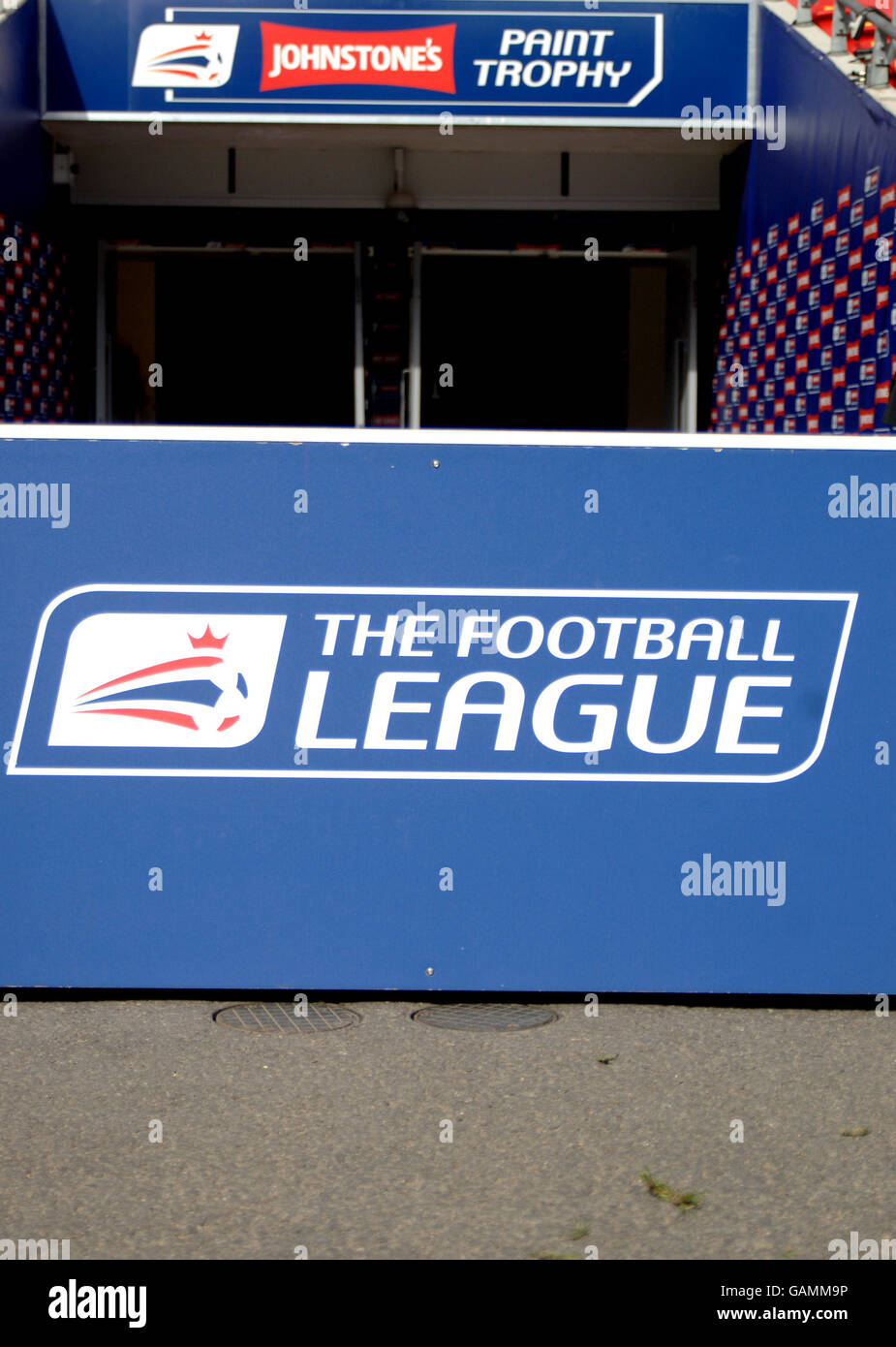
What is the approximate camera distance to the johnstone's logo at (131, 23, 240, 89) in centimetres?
1240

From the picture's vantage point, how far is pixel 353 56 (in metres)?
12.4

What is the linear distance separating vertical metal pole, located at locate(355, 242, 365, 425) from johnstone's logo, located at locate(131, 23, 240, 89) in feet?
7.96

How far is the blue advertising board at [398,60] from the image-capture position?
1238cm

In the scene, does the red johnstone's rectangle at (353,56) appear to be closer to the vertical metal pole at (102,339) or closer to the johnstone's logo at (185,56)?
the johnstone's logo at (185,56)

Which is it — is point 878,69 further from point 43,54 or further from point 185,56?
point 43,54

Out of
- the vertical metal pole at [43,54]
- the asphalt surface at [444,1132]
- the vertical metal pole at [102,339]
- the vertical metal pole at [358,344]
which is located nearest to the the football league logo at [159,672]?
the asphalt surface at [444,1132]

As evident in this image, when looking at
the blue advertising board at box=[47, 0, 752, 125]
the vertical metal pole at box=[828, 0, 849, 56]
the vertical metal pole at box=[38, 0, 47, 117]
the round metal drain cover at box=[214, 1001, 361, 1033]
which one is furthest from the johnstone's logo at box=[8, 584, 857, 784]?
the vertical metal pole at box=[38, 0, 47, 117]

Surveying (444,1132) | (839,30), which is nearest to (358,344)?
(839,30)

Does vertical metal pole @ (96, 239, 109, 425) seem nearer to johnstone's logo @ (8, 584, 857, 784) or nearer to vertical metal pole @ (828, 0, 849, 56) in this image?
vertical metal pole @ (828, 0, 849, 56)

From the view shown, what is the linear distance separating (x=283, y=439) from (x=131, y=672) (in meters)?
0.96

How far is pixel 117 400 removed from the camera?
48.1 feet

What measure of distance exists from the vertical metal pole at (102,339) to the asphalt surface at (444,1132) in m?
10.3
